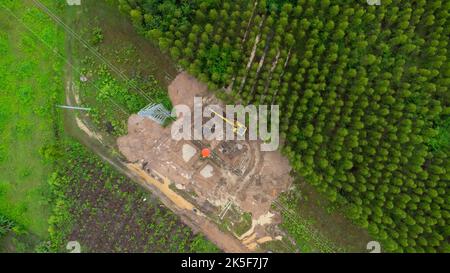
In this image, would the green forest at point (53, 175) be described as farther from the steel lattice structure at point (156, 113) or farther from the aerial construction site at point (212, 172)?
the aerial construction site at point (212, 172)

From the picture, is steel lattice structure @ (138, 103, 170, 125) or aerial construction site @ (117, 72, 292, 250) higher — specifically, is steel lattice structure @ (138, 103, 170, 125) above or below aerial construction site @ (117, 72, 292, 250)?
above

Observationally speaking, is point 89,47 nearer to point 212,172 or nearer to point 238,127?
point 238,127

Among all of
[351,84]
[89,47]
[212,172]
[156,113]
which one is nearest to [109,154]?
[156,113]

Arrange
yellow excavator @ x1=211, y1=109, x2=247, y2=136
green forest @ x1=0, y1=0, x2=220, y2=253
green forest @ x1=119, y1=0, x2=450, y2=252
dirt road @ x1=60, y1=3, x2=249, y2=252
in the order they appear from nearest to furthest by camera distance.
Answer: green forest @ x1=119, y1=0, x2=450, y2=252
yellow excavator @ x1=211, y1=109, x2=247, y2=136
dirt road @ x1=60, y1=3, x2=249, y2=252
green forest @ x1=0, y1=0, x2=220, y2=253

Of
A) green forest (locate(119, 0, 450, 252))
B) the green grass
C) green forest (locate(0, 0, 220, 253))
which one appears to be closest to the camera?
green forest (locate(119, 0, 450, 252))

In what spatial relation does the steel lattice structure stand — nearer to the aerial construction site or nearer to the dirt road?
the aerial construction site

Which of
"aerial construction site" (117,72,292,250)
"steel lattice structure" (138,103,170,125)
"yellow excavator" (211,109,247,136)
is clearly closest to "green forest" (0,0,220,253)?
"steel lattice structure" (138,103,170,125)
